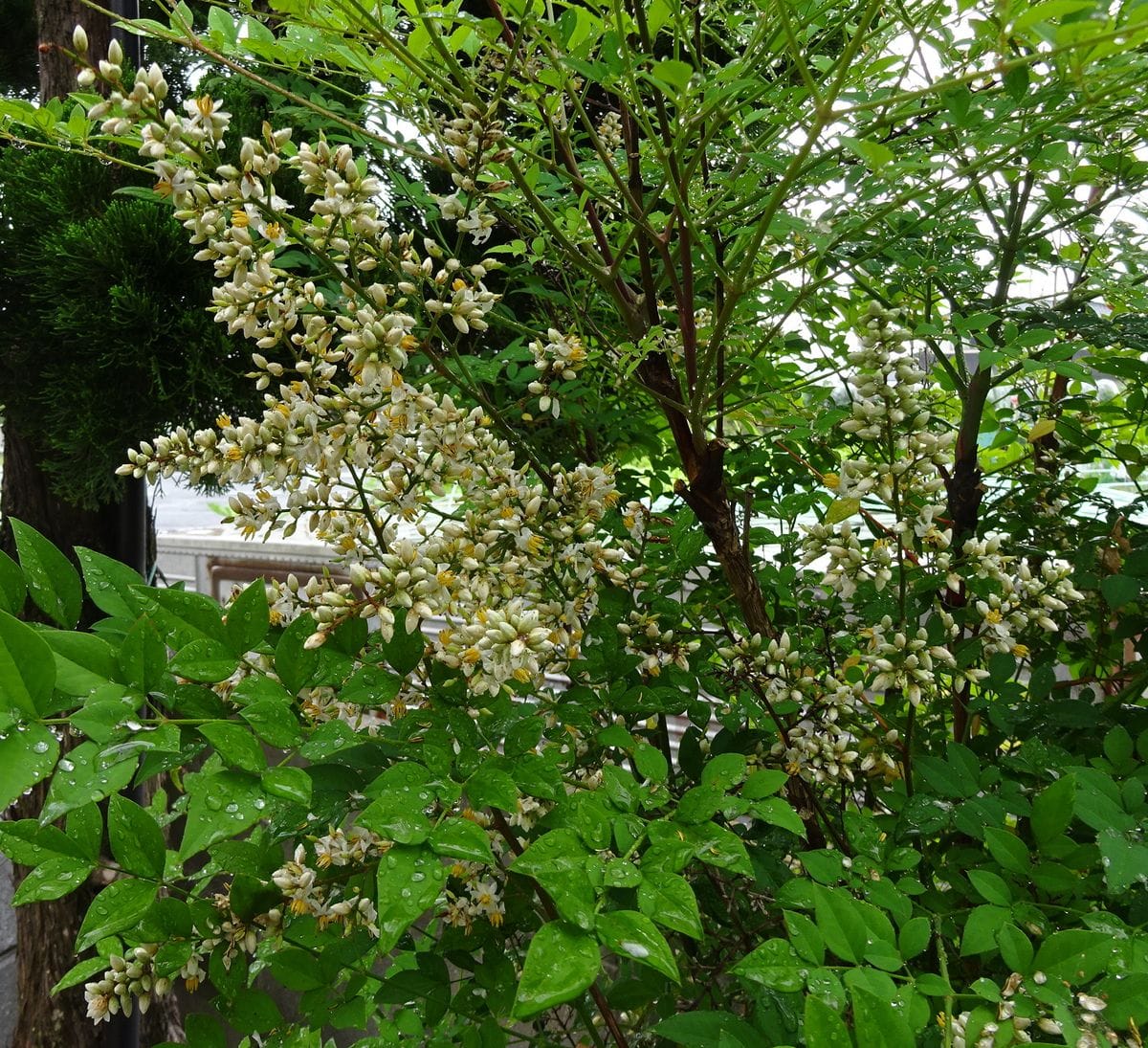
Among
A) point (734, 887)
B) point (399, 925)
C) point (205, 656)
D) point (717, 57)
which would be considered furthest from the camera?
point (717, 57)

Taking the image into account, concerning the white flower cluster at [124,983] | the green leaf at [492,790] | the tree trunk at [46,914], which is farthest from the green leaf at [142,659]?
the tree trunk at [46,914]

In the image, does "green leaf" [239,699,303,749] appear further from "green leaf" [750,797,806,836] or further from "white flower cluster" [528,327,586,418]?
"white flower cluster" [528,327,586,418]

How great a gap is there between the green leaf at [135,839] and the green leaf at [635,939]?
30cm

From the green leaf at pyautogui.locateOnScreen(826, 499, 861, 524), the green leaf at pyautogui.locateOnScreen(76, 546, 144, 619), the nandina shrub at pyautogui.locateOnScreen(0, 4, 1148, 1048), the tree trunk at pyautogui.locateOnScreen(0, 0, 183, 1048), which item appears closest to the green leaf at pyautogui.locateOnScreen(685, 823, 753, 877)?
the nandina shrub at pyautogui.locateOnScreen(0, 4, 1148, 1048)

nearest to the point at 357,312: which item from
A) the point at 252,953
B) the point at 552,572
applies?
the point at 552,572

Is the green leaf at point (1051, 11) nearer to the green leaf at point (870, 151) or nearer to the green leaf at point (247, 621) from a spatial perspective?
the green leaf at point (870, 151)

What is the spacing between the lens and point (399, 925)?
410 mm

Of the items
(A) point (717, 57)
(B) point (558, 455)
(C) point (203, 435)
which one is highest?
(A) point (717, 57)

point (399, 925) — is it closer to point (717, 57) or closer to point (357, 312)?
point (357, 312)

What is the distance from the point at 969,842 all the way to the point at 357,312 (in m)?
0.84

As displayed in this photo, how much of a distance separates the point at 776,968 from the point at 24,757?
46cm

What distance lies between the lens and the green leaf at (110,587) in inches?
22.1

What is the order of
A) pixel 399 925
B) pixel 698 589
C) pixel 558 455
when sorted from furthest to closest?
pixel 558 455, pixel 698 589, pixel 399 925

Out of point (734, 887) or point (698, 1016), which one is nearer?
point (698, 1016)
